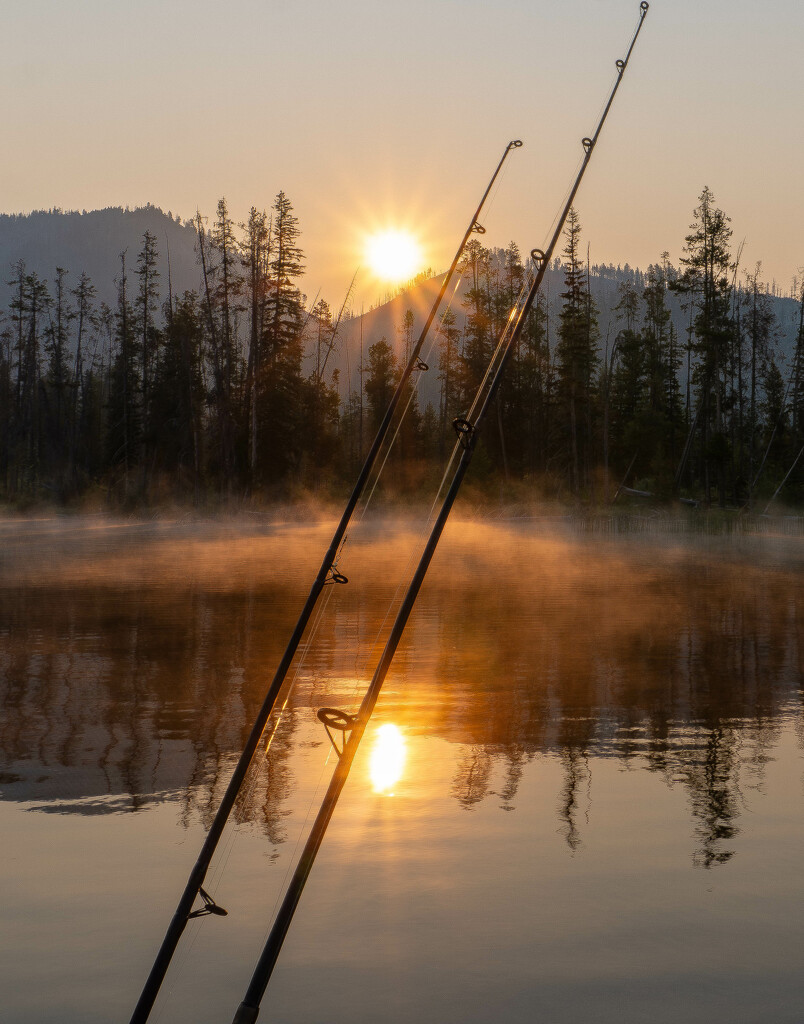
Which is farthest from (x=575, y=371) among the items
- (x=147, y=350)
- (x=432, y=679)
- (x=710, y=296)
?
(x=432, y=679)

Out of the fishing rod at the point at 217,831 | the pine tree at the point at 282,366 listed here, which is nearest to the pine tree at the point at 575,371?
the pine tree at the point at 282,366

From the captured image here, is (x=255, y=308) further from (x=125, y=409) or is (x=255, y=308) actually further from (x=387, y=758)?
(x=387, y=758)

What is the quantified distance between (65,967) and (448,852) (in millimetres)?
2601

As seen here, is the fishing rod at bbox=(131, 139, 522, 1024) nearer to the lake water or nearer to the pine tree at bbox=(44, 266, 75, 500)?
the lake water

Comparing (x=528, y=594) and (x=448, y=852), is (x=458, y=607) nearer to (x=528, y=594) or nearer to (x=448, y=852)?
(x=528, y=594)

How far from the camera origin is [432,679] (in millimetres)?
13875

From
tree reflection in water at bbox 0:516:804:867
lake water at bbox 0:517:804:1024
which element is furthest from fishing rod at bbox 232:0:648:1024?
tree reflection in water at bbox 0:516:804:867

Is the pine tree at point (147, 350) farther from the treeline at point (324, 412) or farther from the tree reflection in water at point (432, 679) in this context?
the tree reflection in water at point (432, 679)

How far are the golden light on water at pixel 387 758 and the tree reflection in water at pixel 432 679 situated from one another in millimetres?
478

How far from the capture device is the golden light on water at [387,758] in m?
9.27

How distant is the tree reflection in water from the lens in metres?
9.27

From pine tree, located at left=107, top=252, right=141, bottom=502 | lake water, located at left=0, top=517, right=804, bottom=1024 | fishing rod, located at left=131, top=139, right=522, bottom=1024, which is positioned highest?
pine tree, located at left=107, top=252, right=141, bottom=502

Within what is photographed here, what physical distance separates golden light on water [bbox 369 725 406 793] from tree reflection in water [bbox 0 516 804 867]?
48cm

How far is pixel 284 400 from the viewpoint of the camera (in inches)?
2564
